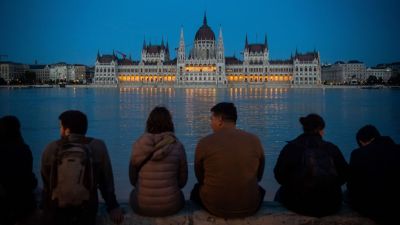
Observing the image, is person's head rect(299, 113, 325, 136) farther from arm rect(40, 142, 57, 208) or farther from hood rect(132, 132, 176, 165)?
arm rect(40, 142, 57, 208)

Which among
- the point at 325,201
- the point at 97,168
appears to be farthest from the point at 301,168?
the point at 97,168

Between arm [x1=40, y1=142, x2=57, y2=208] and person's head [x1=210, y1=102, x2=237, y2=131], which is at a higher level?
person's head [x1=210, y1=102, x2=237, y2=131]

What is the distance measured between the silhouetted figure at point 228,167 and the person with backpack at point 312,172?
31 cm

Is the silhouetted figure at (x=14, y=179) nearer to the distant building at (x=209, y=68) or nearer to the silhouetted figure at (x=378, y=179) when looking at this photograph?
the silhouetted figure at (x=378, y=179)

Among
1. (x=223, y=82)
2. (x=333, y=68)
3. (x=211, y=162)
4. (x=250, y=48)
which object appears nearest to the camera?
(x=211, y=162)

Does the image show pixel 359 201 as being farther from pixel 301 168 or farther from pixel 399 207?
pixel 301 168

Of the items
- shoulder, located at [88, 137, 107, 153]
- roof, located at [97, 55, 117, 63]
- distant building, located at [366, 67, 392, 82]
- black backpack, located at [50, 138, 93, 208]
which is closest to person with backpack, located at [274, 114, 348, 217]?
shoulder, located at [88, 137, 107, 153]

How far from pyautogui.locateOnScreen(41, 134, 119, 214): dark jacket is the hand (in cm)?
4

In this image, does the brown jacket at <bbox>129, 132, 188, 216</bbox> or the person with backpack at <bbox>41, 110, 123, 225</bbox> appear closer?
the person with backpack at <bbox>41, 110, 123, 225</bbox>

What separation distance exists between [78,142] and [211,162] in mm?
1192

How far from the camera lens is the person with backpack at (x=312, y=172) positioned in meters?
4.17

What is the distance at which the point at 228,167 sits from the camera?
400cm

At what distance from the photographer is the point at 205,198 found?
4246 millimetres

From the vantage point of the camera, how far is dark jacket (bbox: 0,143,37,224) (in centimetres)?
391
